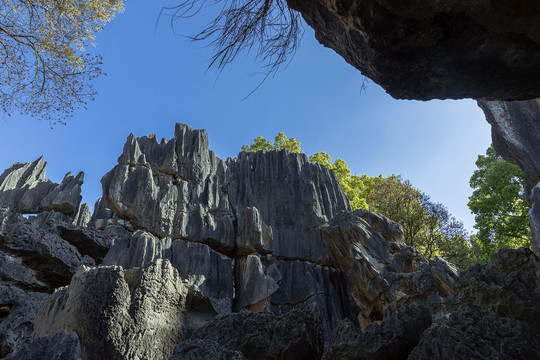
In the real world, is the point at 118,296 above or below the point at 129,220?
below

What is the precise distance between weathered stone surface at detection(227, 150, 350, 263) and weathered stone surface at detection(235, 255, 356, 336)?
891 mm

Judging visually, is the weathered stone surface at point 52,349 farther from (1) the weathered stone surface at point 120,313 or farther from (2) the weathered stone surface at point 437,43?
(2) the weathered stone surface at point 437,43

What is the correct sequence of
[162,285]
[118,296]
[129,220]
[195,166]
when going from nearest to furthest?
1. [118,296]
2. [162,285]
3. [129,220]
4. [195,166]

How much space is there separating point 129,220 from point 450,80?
17.3 metres

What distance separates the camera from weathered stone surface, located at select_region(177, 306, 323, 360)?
14.1ft

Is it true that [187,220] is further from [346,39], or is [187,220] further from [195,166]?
[346,39]

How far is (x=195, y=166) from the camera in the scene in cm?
2070

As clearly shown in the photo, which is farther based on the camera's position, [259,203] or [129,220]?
[259,203]

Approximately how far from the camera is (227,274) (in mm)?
17281

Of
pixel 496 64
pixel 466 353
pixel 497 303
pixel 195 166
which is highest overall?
pixel 195 166

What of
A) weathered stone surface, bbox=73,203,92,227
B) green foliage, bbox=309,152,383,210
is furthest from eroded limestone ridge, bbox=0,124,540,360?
green foliage, bbox=309,152,383,210

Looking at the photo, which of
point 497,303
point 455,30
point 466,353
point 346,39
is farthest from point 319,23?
point 497,303

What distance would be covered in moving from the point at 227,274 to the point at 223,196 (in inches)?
189

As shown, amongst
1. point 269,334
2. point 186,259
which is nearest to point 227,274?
point 186,259
